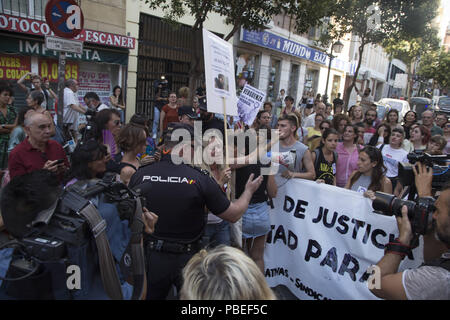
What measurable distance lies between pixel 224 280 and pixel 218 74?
2.36m

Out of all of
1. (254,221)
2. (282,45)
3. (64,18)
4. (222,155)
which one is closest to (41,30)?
(64,18)

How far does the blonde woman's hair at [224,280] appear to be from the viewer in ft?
4.07

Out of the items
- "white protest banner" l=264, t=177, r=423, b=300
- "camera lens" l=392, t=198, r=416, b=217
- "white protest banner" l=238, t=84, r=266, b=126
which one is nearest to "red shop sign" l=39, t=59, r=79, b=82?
"white protest banner" l=238, t=84, r=266, b=126

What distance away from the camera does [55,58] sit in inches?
338

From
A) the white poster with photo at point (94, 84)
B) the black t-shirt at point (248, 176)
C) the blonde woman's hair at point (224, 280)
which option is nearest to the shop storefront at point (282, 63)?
the white poster with photo at point (94, 84)

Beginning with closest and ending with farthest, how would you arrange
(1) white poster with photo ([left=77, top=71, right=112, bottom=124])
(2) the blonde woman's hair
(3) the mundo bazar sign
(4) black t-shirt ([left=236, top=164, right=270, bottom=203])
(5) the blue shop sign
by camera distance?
(2) the blonde woman's hair, (4) black t-shirt ([left=236, top=164, right=270, bottom=203]), (3) the mundo bazar sign, (1) white poster with photo ([left=77, top=71, right=112, bottom=124]), (5) the blue shop sign

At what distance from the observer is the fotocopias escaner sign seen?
4691 mm

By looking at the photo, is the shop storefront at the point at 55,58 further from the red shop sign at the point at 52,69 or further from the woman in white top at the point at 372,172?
the woman in white top at the point at 372,172

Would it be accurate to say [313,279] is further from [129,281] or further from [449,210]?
[129,281]

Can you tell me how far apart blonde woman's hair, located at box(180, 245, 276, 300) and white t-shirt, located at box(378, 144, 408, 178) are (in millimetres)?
4322

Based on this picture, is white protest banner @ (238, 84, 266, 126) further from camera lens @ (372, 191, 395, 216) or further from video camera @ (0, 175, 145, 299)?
video camera @ (0, 175, 145, 299)

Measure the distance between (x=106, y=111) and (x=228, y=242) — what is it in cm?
220

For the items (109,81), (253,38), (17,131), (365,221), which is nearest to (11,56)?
(109,81)

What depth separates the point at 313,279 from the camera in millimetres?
3389
